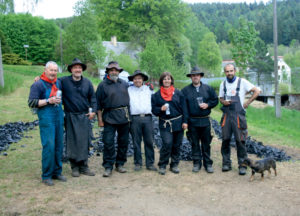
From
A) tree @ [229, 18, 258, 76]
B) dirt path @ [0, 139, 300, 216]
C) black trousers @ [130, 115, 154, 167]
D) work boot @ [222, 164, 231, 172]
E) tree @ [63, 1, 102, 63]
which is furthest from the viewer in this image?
tree @ [229, 18, 258, 76]

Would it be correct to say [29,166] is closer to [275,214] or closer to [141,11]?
[275,214]

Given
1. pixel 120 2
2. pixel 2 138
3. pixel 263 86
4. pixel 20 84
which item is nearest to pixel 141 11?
pixel 120 2

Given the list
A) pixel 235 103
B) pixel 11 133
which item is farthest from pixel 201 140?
pixel 11 133

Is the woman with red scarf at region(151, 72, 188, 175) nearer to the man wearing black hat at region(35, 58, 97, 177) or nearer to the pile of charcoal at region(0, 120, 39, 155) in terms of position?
the man wearing black hat at region(35, 58, 97, 177)

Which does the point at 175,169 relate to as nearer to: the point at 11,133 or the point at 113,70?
Result: the point at 113,70

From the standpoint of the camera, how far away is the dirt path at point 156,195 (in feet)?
15.0

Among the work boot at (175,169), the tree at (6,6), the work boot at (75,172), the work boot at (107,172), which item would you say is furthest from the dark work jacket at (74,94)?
the tree at (6,6)

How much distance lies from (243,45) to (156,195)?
3896 cm

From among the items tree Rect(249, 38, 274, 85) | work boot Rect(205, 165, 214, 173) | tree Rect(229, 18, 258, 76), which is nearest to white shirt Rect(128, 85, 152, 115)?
work boot Rect(205, 165, 214, 173)

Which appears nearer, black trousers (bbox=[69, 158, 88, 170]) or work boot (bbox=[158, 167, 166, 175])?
black trousers (bbox=[69, 158, 88, 170])

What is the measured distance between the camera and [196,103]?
6.27 m

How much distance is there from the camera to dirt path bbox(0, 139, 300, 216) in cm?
457

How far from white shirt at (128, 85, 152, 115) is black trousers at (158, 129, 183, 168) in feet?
1.94

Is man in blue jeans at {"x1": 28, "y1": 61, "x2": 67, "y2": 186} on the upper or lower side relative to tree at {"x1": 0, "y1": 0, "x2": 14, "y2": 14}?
lower
